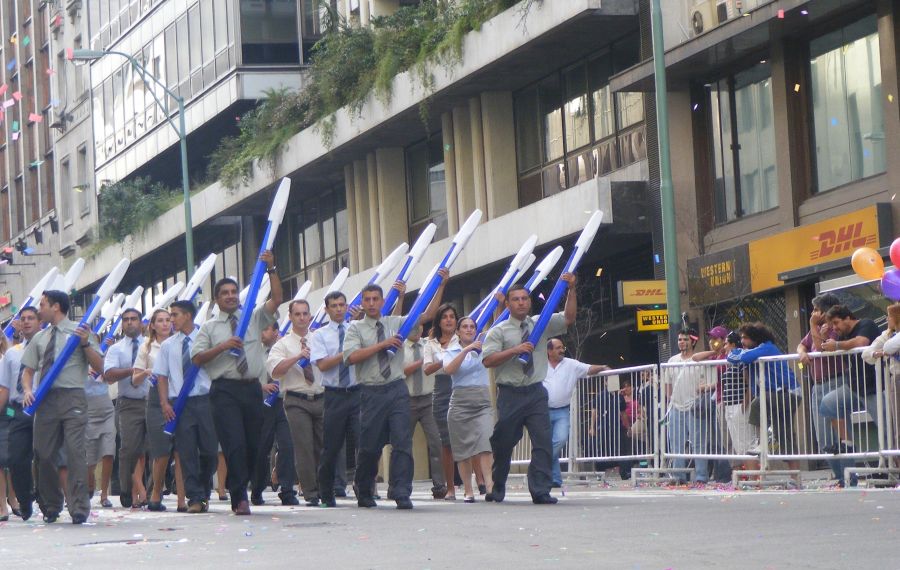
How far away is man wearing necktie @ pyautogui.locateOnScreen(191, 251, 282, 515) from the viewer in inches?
563

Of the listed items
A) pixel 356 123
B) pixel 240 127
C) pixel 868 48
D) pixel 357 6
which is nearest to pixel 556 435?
pixel 868 48

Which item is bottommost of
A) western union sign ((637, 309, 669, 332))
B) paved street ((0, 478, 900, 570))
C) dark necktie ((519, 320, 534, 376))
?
paved street ((0, 478, 900, 570))

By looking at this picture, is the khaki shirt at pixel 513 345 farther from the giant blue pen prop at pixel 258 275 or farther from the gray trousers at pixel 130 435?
the gray trousers at pixel 130 435

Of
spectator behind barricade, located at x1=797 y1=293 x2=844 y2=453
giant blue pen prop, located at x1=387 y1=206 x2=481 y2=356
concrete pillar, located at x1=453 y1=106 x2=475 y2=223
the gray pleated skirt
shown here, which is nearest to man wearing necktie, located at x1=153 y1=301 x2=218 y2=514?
giant blue pen prop, located at x1=387 y1=206 x2=481 y2=356

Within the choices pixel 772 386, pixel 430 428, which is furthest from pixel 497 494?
pixel 772 386

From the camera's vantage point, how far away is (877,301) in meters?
21.8

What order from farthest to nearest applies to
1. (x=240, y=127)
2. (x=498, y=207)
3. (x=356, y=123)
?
(x=240, y=127) < (x=356, y=123) < (x=498, y=207)

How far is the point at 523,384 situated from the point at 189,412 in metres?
2.74

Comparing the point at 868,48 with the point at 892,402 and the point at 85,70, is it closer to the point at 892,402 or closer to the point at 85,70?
the point at 892,402

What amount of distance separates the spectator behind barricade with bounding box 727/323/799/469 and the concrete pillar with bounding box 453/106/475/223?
619 inches

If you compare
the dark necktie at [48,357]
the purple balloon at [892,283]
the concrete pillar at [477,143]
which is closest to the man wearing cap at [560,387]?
the purple balloon at [892,283]

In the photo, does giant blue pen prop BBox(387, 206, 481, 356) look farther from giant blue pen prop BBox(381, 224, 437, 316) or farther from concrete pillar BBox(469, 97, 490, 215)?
concrete pillar BBox(469, 97, 490, 215)

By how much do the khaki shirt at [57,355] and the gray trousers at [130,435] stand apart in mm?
3235

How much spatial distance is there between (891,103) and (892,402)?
7.41 metres
